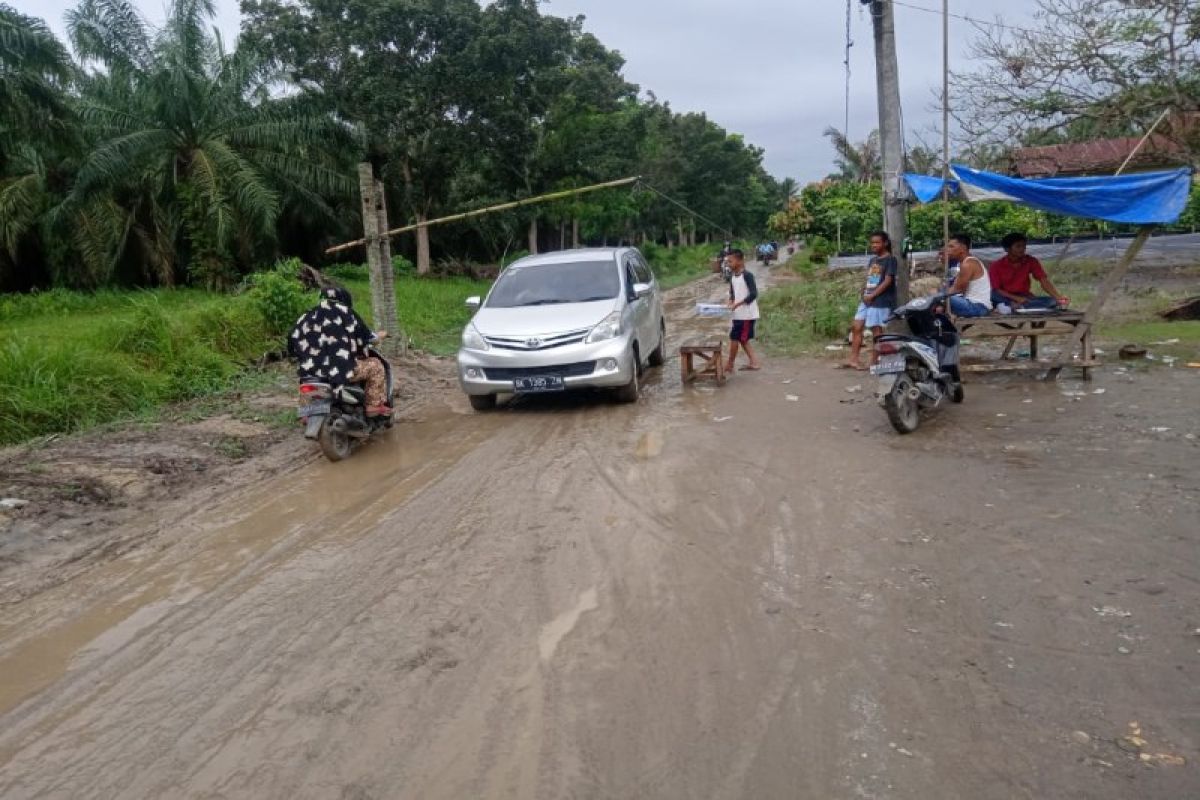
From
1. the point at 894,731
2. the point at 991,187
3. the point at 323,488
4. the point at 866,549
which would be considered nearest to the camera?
the point at 894,731

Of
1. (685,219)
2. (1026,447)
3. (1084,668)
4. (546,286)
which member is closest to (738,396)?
(546,286)

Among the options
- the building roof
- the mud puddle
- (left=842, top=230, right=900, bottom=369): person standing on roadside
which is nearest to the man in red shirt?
(left=842, top=230, right=900, bottom=369): person standing on roadside

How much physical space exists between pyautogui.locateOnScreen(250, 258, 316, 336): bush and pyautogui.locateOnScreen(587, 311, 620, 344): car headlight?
6.17 meters

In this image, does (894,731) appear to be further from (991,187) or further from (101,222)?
(101,222)

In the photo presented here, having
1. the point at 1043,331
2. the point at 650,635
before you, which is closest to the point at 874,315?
the point at 1043,331

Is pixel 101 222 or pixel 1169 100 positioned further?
pixel 101 222

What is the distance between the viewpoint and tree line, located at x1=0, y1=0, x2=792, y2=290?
21125 mm

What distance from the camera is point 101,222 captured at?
23.1 metres

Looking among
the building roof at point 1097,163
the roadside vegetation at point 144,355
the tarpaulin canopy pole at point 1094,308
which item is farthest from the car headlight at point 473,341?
the building roof at point 1097,163

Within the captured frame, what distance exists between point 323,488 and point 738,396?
15.3 feet

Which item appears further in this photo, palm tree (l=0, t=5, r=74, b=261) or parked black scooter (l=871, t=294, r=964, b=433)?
palm tree (l=0, t=5, r=74, b=261)

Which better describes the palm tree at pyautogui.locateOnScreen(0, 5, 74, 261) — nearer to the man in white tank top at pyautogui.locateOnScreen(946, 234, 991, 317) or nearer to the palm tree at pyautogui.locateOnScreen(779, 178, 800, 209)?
the man in white tank top at pyautogui.locateOnScreen(946, 234, 991, 317)

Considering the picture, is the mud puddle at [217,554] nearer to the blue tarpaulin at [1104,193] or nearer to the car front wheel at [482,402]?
the car front wheel at [482,402]

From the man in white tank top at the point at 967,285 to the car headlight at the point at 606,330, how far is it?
11.4 ft
